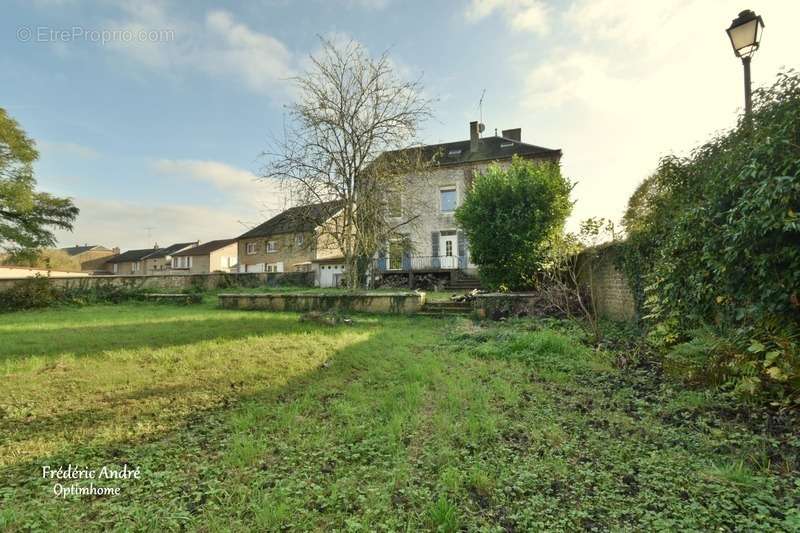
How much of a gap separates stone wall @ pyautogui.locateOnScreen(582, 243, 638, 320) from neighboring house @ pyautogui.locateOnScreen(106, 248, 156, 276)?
58.8 metres

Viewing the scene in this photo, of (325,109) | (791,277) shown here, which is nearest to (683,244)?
(791,277)

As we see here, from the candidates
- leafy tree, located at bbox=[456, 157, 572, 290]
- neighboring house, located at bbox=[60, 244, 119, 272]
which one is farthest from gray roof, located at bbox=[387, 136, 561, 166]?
neighboring house, located at bbox=[60, 244, 119, 272]

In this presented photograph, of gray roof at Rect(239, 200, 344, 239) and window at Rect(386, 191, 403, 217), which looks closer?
gray roof at Rect(239, 200, 344, 239)

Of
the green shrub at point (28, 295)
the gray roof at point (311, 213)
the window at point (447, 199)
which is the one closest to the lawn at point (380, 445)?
the gray roof at point (311, 213)

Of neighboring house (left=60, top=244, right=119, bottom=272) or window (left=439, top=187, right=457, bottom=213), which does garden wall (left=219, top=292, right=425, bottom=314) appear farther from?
neighboring house (left=60, top=244, right=119, bottom=272)

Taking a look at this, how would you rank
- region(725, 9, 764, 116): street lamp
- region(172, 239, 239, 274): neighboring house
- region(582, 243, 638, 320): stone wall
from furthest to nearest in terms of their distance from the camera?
region(172, 239, 239, 274): neighboring house
region(582, 243, 638, 320): stone wall
region(725, 9, 764, 116): street lamp

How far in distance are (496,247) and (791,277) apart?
762 cm

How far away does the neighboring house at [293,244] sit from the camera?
12.9 m

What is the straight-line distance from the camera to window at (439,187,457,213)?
2084cm

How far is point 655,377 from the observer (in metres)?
4.28

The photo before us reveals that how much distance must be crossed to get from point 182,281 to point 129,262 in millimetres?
47072

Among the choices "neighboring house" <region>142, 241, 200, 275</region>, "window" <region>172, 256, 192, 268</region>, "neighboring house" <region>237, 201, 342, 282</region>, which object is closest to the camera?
"neighboring house" <region>237, 201, 342, 282</region>

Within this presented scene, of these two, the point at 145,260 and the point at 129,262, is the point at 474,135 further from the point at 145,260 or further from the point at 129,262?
the point at 129,262

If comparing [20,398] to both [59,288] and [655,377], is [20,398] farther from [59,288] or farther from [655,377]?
[59,288]
